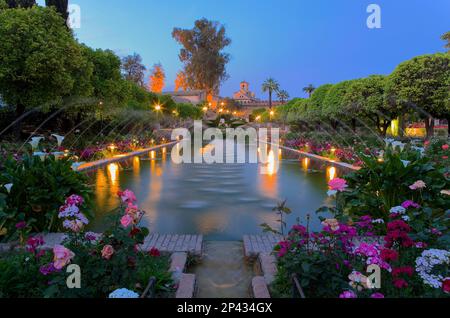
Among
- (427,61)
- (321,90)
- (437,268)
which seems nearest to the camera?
(437,268)

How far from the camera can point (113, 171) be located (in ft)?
49.8

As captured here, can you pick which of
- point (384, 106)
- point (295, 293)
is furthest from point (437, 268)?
point (384, 106)

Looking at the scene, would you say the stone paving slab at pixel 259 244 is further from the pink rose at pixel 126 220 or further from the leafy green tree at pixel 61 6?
the leafy green tree at pixel 61 6

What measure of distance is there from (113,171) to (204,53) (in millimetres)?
60299

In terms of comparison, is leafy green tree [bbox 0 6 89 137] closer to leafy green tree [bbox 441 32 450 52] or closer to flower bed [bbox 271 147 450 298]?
flower bed [bbox 271 147 450 298]

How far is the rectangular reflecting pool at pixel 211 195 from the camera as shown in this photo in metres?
7.39

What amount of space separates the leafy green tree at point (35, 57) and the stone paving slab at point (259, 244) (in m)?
14.2

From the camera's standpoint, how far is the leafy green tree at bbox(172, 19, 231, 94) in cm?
7188

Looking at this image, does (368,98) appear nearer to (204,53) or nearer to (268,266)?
(268,266)

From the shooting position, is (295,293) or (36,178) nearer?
(295,293)

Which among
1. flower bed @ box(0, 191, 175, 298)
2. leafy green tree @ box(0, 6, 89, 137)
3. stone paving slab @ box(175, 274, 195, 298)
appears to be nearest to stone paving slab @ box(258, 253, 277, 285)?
stone paving slab @ box(175, 274, 195, 298)

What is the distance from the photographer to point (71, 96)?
2088 centimetres

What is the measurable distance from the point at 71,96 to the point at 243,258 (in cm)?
1831

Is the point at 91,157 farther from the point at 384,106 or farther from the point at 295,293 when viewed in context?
the point at 384,106
